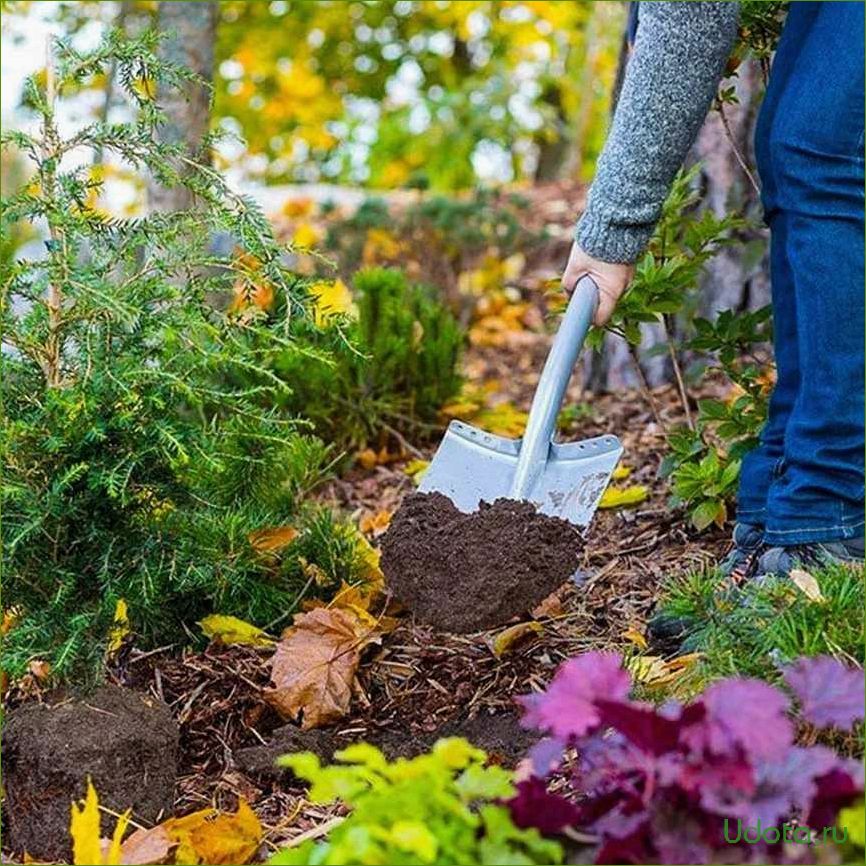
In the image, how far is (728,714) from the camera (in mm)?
1353

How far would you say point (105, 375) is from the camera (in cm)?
201

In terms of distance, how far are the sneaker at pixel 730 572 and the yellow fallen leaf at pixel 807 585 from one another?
24 centimetres

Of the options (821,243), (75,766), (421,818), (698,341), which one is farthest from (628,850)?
(698,341)

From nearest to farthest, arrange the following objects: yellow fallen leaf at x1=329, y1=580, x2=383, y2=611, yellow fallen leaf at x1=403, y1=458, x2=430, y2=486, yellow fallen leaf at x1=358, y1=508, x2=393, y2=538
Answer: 1. yellow fallen leaf at x1=329, y1=580, x2=383, y2=611
2. yellow fallen leaf at x1=358, y1=508, x2=393, y2=538
3. yellow fallen leaf at x1=403, y1=458, x2=430, y2=486

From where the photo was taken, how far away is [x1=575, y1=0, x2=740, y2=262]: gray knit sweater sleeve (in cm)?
214

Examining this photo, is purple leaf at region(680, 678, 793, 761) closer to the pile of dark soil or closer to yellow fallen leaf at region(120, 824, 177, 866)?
yellow fallen leaf at region(120, 824, 177, 866)

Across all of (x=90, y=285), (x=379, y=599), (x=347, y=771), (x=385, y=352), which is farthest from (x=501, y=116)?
(x=347, y=771)

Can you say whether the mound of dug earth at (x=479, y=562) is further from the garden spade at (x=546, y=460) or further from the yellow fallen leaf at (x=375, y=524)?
the yellow fallen leaf at (x=375, y=524)

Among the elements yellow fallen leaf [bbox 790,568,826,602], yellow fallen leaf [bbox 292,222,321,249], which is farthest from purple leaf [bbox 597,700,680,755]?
yellow fallen leaf [bbox 292,222,321,249]

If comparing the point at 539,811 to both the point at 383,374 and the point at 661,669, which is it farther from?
the point at 383,374

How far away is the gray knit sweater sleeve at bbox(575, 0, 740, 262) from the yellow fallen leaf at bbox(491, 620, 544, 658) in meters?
0.65

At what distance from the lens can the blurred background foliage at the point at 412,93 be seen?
23.0 feet

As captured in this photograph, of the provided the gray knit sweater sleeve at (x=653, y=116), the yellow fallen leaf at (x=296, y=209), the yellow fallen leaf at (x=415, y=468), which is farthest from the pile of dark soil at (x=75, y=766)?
the yellow fallen leaf at (x=296, y=209)

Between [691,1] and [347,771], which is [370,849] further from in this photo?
[691,1]
